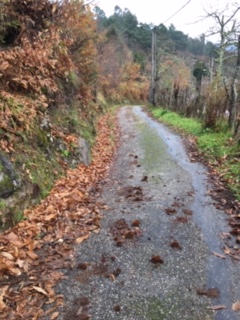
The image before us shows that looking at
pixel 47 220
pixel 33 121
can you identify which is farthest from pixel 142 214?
pixel 33 121

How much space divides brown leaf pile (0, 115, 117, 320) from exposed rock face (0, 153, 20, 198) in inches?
16.5

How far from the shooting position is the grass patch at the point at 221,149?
5.78 metres

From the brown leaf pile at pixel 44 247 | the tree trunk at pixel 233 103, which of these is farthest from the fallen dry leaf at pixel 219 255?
the tree trunk at pixel 233 103

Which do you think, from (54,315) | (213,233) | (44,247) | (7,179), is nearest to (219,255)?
(213,233)

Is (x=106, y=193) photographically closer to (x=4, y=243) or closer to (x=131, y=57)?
(x=4, y=243)

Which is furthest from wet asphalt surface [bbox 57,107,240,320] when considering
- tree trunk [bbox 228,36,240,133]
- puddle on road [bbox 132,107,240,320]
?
tree trunk [bbox 228,36,240,133]

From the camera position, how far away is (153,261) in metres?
3.21

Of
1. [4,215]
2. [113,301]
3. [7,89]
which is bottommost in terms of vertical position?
[113,301]

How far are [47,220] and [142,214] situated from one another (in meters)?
1.43

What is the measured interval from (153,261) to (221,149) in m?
5.15

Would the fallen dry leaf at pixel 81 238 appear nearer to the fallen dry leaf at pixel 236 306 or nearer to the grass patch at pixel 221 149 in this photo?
the fallen dry leaf at pixel 236 306

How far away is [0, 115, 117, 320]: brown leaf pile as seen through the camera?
2586 millimetres

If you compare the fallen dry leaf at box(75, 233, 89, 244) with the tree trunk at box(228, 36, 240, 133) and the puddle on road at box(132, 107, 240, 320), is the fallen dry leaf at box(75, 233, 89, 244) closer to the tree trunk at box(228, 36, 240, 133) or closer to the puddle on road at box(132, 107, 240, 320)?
the puddle on road at box(132, 107, 240, 320)

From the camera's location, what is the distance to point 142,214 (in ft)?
14.1
